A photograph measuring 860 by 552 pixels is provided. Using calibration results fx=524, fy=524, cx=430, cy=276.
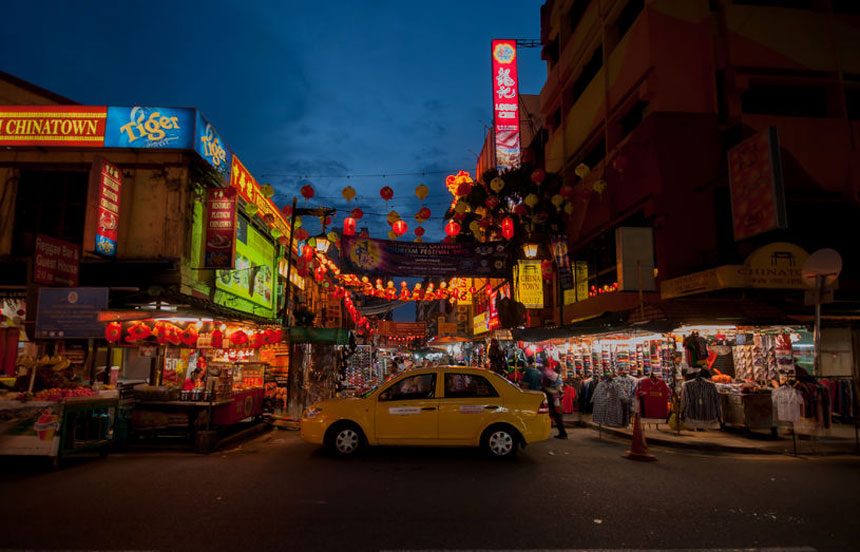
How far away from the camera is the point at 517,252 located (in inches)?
901

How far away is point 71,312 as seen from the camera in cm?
1254

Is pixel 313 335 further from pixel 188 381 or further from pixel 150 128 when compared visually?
pixel 150 128

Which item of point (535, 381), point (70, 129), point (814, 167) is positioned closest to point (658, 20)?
point (814, 167)

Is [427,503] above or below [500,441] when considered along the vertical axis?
below

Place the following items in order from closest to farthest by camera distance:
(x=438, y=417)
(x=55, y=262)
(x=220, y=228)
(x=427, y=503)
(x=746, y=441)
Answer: (x=427, y=503) → (x=438, y=417) → (x=746, y=441) → (x=55, y=262) → (x=220, y=228)

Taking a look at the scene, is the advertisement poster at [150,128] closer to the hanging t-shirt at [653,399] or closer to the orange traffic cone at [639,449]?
the orange traffic cone at [639,449]

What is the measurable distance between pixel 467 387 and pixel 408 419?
1264mm

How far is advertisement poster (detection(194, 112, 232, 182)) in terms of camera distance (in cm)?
1525

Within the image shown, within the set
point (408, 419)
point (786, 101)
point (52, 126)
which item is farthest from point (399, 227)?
point (786, 101)

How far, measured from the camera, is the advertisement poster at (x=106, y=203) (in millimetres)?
13406

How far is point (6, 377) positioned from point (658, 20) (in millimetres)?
20657

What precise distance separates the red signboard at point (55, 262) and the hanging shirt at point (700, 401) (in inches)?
626

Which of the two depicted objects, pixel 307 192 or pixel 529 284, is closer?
pixel 307 192

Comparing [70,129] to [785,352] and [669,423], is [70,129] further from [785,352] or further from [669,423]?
[785,352]
